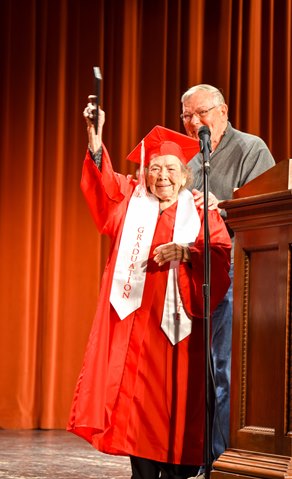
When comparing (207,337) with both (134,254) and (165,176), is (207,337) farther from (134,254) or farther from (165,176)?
(165,176)

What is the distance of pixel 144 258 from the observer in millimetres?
3639

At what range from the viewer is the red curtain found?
6605mm

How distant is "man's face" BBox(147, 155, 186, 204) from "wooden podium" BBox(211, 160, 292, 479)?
81 cm

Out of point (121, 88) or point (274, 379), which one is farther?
point (121, 88)

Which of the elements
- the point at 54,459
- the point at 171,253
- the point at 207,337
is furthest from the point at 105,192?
the point at 54,459

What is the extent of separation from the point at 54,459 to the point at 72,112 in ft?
10.1

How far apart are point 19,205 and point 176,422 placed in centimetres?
352

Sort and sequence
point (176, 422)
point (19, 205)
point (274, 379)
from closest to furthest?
point (274, 379) < point (176, 422) < point (19, 205)

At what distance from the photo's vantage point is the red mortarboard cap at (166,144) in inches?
147

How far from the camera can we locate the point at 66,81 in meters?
6.82

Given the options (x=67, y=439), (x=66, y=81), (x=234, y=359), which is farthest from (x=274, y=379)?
(x=66, y=81)

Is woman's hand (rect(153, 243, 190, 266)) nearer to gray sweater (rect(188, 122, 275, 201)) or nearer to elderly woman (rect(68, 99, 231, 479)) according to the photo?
elderly woman (rect(68, 99, 231, 479))

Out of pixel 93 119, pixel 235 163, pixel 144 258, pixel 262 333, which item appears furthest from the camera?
pixel 235 163

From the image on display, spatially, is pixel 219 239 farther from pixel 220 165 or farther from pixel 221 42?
pixel 221 42
